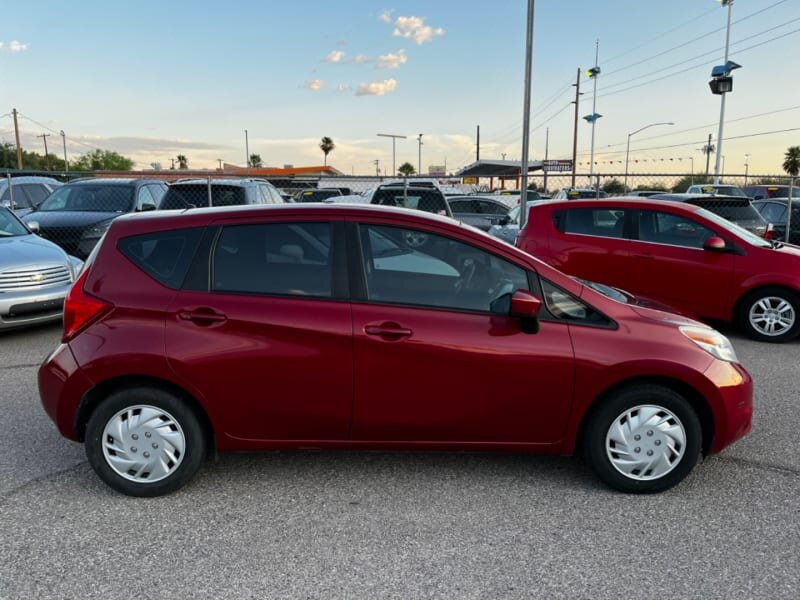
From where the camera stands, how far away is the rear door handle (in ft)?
11.2

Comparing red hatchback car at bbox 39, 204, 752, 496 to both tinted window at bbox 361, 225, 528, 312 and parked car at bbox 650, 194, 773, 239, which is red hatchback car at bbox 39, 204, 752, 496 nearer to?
tinted window at bbox 361, 225, 528, 312

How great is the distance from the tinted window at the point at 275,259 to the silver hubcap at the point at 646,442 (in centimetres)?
175

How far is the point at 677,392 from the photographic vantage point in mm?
3547

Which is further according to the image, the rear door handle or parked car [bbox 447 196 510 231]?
parked car [bbox 447 196 510 231]

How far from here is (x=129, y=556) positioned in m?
2.98

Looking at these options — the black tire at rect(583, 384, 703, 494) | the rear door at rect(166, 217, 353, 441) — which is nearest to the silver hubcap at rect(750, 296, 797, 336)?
the black tire at rect(583, 384, 703, 494)

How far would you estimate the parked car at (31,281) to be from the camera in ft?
22.2

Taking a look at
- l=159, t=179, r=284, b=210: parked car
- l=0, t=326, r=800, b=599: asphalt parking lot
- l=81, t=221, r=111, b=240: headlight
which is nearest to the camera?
l=0, t=326, r=800, b=599: asphalt parking lot

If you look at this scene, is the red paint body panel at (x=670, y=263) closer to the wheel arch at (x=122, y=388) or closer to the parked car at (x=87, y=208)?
the wheel arch at (x=122, y=388)

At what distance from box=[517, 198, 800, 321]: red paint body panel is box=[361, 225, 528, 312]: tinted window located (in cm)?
482

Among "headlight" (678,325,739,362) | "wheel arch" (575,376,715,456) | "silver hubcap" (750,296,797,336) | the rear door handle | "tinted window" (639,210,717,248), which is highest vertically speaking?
"tinted window" (639,210,717,248)

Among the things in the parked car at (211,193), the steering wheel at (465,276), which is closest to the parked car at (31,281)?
the parked car at (211,193)

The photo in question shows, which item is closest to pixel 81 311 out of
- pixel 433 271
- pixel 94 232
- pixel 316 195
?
pixel 433 271

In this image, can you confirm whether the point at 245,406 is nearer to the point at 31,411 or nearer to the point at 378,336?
the point at 378,336
